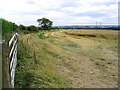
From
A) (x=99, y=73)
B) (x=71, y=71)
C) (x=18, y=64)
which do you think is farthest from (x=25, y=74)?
(x=99, y=73)

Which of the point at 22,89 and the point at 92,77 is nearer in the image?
the point at 22,89

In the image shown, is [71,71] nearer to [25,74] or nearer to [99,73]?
[99,73]

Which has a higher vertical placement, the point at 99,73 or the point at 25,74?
the point at 25,74

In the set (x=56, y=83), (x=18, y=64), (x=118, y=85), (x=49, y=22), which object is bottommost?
(x=118, y=85)

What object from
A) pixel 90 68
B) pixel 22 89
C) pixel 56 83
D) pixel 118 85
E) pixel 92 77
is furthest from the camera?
pixel 90 68

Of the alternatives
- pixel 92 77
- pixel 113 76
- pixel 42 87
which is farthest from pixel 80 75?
pixel 42 87

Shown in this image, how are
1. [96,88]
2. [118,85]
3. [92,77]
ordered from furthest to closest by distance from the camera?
[92,77] → [118,85] → [96,88]

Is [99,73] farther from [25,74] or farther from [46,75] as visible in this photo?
[25,74]

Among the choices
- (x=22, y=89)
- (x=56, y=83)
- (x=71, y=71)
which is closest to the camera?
(x=22, y=89)

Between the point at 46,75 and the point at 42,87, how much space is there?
0.67 m

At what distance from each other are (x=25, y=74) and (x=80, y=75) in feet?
7.23

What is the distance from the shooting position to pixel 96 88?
435 centimetres

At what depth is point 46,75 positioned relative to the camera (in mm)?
4258

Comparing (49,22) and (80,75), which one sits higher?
(49,22)
